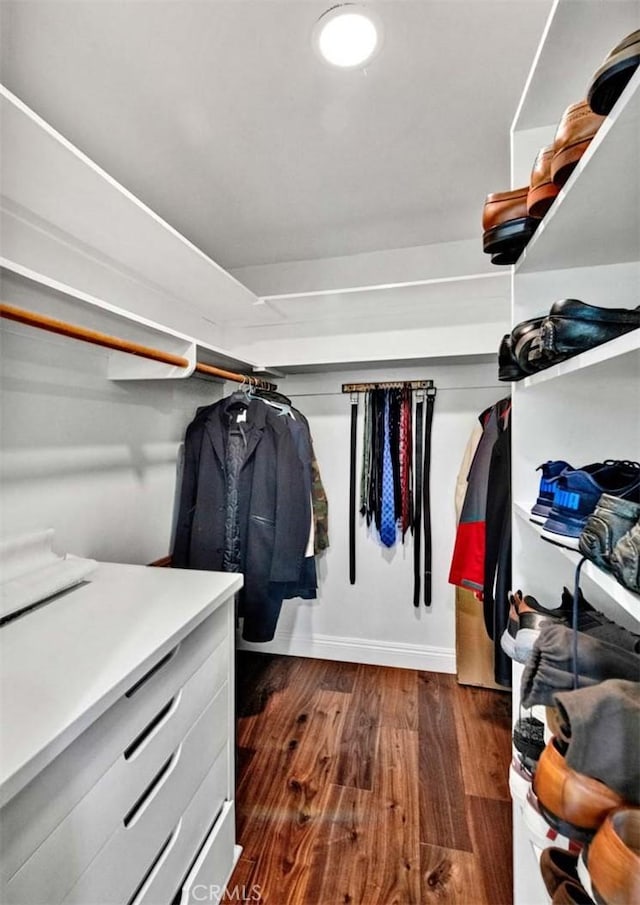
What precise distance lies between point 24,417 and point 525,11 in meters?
1.75

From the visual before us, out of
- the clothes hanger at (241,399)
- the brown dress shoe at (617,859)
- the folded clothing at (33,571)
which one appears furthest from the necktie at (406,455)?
the brown dress shoe at (617,859)

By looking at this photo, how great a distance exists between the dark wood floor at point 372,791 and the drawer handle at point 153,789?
650 mm

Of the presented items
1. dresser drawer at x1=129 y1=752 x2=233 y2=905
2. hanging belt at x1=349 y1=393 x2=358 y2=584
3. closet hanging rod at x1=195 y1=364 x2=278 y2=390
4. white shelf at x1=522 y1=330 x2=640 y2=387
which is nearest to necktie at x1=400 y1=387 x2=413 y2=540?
hanging belt at x1=349 y1=393 x2=358 y2=584

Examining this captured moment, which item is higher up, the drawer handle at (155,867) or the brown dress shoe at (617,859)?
the brown dress shoe at (617,859)

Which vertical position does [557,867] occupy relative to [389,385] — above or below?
below

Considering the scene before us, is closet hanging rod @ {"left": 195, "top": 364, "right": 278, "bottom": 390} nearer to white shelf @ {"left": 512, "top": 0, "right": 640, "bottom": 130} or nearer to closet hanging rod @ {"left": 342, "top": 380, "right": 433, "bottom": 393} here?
closet hanging rod @ {"left": 342, "top": 380, "right": 433, "bottom": 393}

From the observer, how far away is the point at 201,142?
53.4 inches

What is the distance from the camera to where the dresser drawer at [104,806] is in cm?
60

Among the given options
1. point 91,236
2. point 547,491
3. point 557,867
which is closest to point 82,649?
point 557,867

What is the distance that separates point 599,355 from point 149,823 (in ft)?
4.03

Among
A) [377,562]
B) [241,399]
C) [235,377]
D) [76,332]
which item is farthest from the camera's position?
[377,562]

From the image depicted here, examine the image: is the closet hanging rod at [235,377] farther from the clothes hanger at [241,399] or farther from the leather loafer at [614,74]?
the leather loafer at [614,74]

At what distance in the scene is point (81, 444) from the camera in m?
1.47

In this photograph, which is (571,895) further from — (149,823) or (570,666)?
(149,823)
